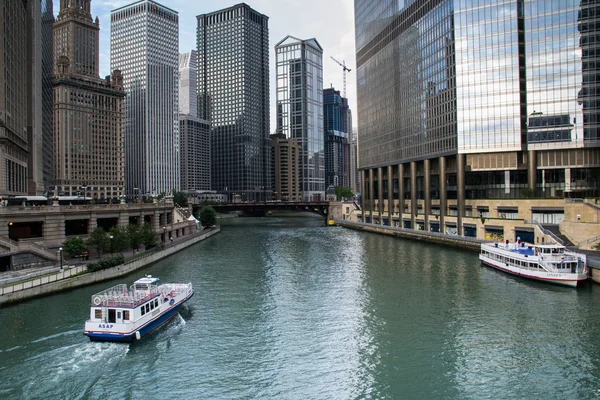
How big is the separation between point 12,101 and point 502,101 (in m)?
108

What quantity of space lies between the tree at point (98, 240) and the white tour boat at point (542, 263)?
59878 millimetres

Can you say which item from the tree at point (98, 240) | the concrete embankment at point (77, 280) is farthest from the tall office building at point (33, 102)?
the concrete embankment at point (77, 280)

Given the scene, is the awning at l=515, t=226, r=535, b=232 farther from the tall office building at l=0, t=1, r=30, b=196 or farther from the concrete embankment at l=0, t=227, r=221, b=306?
the tall office building at l=0, t=1, r=30, b=196

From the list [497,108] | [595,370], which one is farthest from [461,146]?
[595,370]

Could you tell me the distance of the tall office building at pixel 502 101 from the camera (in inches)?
3728

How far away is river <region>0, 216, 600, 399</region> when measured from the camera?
3044 centimetres

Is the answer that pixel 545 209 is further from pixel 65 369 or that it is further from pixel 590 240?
pixel 65 369

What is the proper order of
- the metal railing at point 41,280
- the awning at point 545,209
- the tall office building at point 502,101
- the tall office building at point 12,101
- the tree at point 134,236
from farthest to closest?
the tall office building at point 502,101 < the tall office building at point 12,101 < the awning at point 545,209 < the tree at point 134,236 < the metal railing at point 41,280

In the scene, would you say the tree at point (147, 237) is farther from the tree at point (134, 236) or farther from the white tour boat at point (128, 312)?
the white tour boat at point (128, 312)

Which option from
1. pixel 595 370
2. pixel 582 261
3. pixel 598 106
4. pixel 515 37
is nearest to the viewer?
pixel 595 370

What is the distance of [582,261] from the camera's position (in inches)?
2264

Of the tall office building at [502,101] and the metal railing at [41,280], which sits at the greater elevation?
the tall office building at [502,101]

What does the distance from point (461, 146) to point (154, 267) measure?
237 feet

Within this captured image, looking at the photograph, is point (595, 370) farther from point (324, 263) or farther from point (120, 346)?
point (324, 263)
